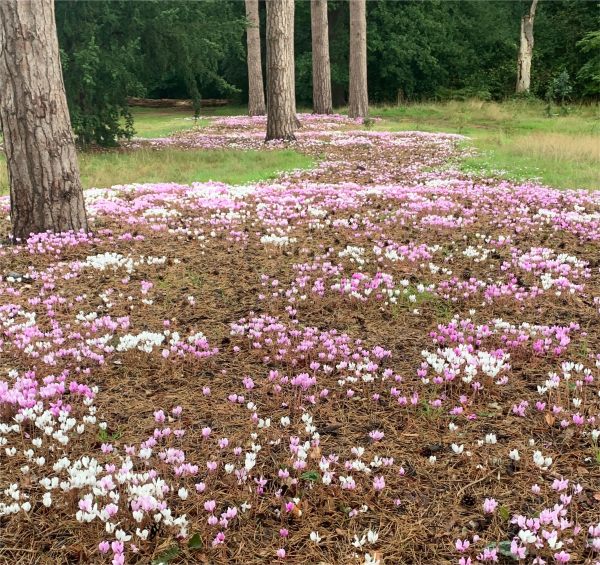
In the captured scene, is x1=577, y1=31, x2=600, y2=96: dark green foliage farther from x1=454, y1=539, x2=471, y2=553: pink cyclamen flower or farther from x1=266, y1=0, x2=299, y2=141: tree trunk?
x1=454, y1=539, x2=471, y2=553: pink cyclamen flower

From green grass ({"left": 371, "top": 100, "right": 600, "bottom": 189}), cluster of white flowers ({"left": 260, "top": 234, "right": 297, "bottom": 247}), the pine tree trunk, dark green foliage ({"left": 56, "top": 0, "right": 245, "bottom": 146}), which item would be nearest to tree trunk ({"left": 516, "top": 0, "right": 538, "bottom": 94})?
green grass ({"left": 371, "top": 100, "right": 600, "bottom": 189})

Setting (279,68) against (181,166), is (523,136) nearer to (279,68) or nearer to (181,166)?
(279,68)

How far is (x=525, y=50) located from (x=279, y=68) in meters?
32.8

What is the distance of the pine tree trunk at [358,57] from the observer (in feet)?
105

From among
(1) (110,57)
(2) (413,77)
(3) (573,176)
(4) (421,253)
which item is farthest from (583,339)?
(2) (413,77)

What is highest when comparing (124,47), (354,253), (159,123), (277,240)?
(124,47)

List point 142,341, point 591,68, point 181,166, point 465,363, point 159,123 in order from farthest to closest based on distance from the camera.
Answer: point 591,68 < point 159,123 < point 181,166 < point 142,341 < point 465,363

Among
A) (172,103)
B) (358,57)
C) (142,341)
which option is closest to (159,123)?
(358,57)

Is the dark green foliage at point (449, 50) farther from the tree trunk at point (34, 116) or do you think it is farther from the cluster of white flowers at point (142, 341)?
the cluster of white flowers at point (142, 341)

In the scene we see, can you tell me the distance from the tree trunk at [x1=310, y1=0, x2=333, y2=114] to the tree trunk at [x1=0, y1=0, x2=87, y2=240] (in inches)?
1109

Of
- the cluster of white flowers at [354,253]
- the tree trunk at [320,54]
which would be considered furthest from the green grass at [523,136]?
the cluster of white flowers at [354,253]

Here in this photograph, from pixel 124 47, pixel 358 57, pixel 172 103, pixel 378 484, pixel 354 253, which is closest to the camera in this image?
pixel 378 484

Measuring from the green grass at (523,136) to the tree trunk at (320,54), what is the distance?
5.06m

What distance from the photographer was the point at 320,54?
3472 centimetres
